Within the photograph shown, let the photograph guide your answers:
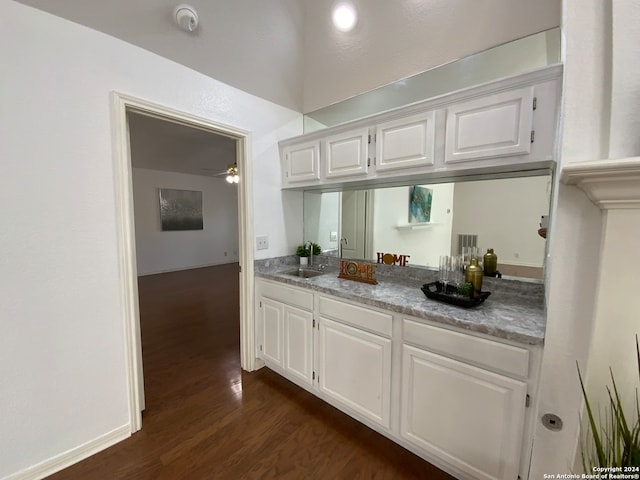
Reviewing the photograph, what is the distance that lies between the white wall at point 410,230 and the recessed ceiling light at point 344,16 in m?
1.32

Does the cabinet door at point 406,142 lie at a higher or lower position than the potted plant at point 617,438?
higher

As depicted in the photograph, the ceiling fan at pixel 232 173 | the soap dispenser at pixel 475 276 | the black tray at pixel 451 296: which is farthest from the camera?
the ceiling fan at pixel 232 173

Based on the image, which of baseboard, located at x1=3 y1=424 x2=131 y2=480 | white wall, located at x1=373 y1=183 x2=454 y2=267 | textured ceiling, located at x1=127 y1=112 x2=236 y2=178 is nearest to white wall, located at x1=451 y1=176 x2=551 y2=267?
white wall, located at x1=373 y1=183 x2=454 y2=267

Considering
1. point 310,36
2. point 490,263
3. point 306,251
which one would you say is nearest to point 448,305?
point 490,263

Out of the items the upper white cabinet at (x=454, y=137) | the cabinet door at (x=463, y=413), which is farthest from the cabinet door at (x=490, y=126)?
the cabinet door at (x=463, y=413)

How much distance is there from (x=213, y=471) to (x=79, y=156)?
1.93 m

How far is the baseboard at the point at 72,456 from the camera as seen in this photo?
1.40 metres

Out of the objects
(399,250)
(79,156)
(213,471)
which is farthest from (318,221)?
(213,471)

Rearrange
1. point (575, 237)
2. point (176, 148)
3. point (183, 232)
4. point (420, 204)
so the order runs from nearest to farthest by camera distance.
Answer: point (575, 237) < point (420, 204) < point (176, 148) < point (183, 232)

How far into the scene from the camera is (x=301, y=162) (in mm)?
2357

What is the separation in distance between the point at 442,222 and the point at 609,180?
132cm

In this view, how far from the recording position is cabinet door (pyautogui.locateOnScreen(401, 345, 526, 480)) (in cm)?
116

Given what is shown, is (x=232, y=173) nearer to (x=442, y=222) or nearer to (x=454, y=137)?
(x=442, y=222)
